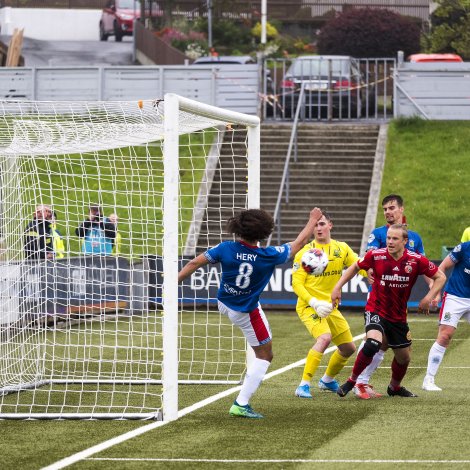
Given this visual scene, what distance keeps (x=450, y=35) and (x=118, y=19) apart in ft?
54.0

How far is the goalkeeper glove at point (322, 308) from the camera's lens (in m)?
12.2

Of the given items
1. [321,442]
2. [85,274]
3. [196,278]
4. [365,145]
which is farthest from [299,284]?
[365,145]

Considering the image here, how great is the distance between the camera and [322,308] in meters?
12.2

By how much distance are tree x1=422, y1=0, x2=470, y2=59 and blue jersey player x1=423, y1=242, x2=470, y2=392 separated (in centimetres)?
2992

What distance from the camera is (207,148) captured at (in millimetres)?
32656

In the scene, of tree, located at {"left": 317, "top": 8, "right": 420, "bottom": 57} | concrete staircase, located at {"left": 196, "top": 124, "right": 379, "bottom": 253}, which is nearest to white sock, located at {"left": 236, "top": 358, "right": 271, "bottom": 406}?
concrete staircase, located at {"left": 196, "top": 124, "right": 379, "bottom": 253}

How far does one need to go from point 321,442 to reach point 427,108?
24.6 meters

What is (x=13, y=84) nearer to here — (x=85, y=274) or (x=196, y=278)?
(x=196, y=278)

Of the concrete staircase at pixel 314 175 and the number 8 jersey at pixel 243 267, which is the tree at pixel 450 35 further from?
the number 8 jersey at pixel 243 267

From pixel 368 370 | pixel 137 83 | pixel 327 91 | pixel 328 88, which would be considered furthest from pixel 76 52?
pixel 368 370

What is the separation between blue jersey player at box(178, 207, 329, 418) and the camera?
→ 36.2 feet

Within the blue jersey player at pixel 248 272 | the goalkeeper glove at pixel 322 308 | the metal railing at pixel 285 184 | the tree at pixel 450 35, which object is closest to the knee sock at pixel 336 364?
the goalkeeper glove at pixel 322 308

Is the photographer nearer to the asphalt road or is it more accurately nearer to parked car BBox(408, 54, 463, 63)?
parked car BBox(408, 54, 463, 63)

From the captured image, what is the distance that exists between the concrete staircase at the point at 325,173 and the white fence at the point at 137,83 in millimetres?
2041
